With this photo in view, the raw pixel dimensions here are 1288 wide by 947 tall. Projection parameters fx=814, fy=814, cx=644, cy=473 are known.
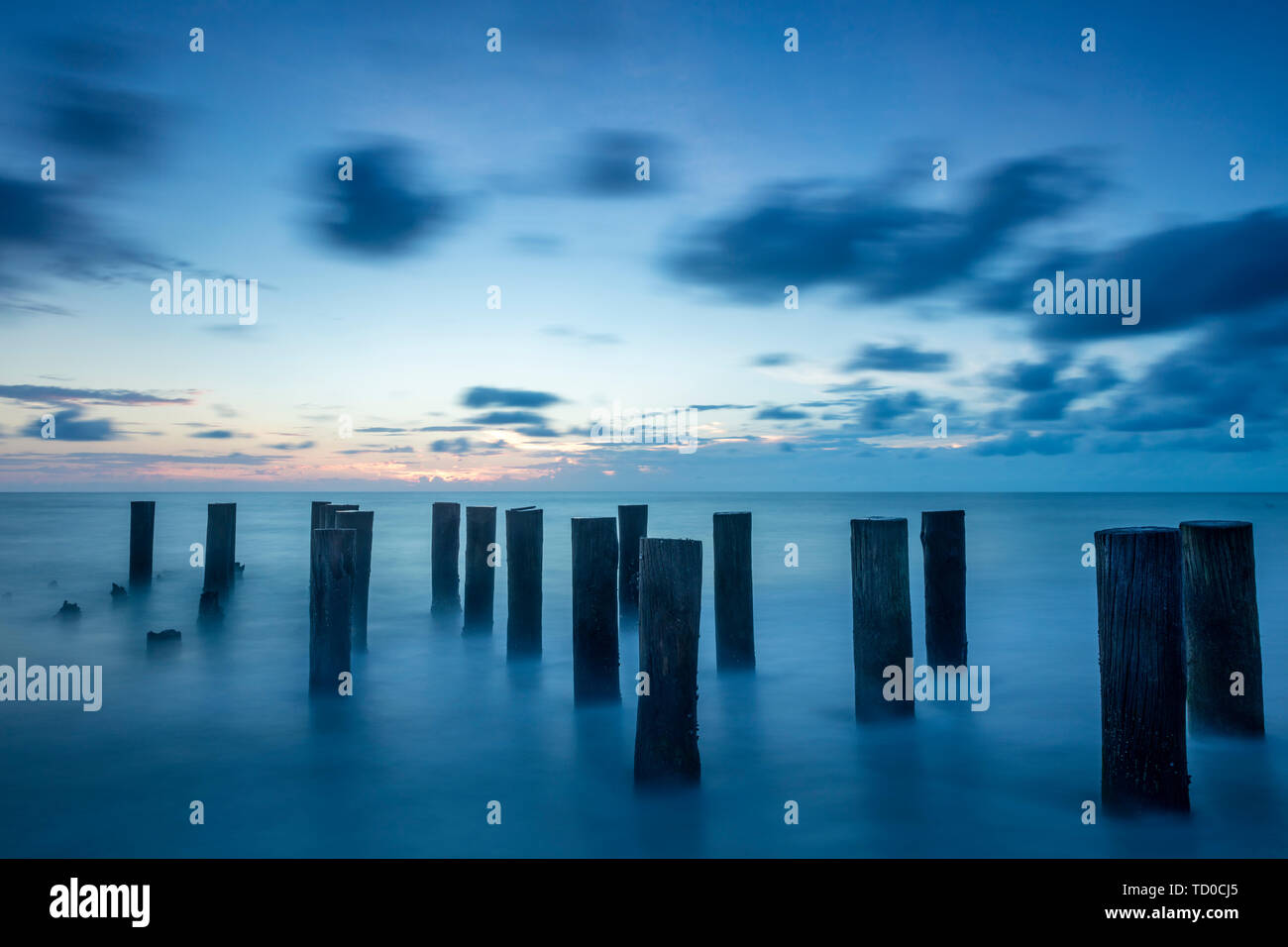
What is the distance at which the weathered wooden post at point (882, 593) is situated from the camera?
5664mm

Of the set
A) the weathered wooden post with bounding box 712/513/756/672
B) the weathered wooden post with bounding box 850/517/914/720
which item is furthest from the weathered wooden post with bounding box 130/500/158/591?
the weathered wooden post with bounding box 850/517/914/720

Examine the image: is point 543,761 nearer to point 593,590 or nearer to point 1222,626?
point 593,590

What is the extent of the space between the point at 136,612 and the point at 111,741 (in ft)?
22.6

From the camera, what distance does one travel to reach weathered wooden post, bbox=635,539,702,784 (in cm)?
449

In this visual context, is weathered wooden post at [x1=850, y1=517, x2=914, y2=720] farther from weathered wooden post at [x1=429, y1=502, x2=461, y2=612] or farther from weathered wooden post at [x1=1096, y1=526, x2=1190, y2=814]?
weathered wooden post at [x1=429, y1=502, x2=461, y2=612]

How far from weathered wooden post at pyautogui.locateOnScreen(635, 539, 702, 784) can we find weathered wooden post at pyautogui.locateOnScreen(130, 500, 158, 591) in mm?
12240

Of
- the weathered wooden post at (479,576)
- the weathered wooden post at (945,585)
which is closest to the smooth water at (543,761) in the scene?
the weathered wooden post at (479,576)

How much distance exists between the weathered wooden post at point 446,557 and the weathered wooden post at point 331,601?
4.06m

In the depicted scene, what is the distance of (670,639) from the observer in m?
4.48

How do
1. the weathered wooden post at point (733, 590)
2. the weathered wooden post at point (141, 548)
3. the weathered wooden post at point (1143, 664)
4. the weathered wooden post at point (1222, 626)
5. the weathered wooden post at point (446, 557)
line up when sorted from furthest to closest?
the weathered wooden post at point (141, 548) < the weathered wooden post at point (446, 557) < the weathered wooden post at point (733, 590) < the weathered wooden post at point (1222, 626) < the weathered wooden post at point (1143, 664)

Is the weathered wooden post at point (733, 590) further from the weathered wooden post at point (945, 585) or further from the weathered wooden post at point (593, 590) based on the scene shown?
the weathered wooden post at point (945, 585)

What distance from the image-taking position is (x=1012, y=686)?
8.19m
